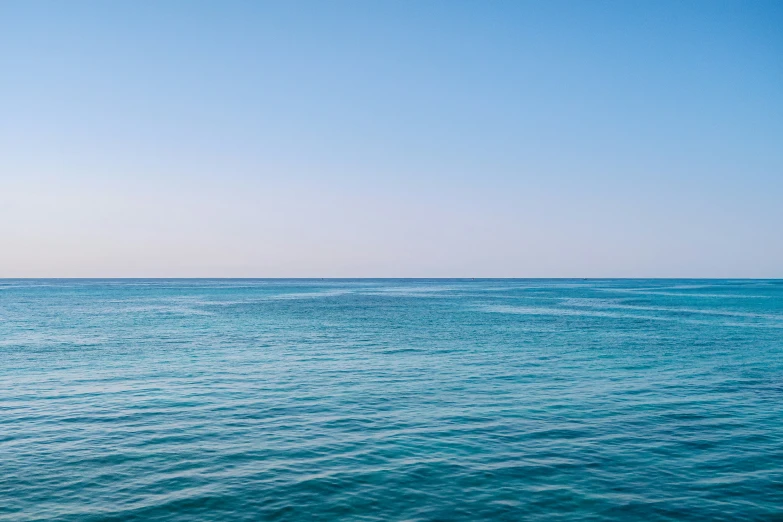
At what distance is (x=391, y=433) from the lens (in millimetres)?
24906

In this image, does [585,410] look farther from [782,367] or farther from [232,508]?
[782,367]

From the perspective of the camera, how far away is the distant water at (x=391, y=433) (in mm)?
17797

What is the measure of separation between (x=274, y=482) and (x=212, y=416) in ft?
30.9

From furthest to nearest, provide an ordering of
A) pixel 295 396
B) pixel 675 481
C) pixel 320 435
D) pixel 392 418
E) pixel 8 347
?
pixel 8 347
pixel 295 396
pixel 392 418
pixel 320 435
pixel 675 481

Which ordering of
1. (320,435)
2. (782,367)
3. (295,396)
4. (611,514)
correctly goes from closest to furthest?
(611,514) < (320,435) < (295,396) < (782,367)

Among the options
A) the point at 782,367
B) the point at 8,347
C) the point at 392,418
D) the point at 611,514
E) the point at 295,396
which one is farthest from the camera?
the point at 8,347

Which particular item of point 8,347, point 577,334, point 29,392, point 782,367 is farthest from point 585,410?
point 8,347

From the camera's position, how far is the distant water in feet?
58.4

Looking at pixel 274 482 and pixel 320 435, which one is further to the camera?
pixel 320 435

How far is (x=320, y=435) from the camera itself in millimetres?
24609

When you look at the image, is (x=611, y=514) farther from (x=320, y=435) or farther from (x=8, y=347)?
(x=8, y=347)

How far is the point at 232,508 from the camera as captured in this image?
57.0ft

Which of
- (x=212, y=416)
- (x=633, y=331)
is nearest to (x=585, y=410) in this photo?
(x=212, y=416)

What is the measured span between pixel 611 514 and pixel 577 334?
159 feet
